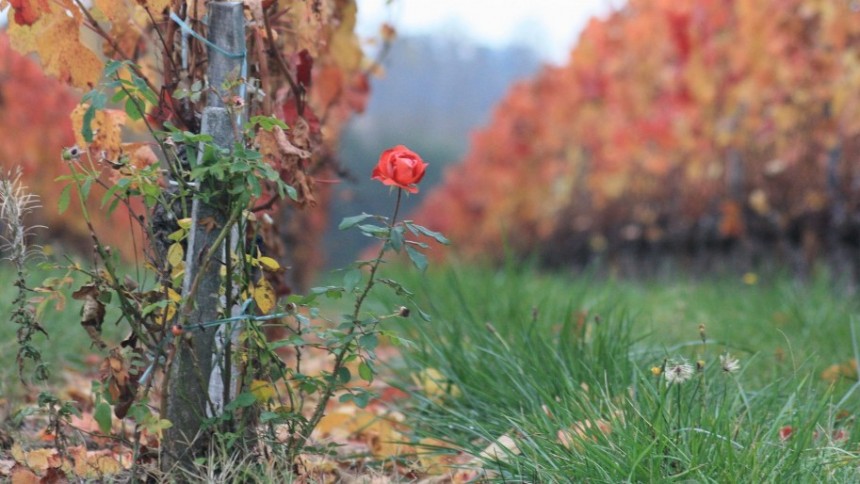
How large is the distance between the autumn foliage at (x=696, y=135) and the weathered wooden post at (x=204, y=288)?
1.36 m

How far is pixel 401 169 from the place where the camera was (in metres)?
1.32

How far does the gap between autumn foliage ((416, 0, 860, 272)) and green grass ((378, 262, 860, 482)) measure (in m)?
0.61

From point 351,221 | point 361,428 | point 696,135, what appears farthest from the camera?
point 696,135

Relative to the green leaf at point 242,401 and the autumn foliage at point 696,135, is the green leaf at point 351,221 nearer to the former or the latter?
the green leaf at point 242,401

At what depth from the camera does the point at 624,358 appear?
1971mm

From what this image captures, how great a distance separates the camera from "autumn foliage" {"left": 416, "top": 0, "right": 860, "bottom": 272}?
4.56 meters

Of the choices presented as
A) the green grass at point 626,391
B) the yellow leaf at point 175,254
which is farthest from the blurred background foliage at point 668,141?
Answer: the green grass at point 626,391

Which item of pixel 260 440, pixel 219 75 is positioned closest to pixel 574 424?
pixel 260 440

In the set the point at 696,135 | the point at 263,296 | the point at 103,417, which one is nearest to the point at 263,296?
the point at 263,296

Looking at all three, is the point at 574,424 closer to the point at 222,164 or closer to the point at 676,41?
the point at 222,164

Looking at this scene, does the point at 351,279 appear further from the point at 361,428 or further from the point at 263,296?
the point at 361,428

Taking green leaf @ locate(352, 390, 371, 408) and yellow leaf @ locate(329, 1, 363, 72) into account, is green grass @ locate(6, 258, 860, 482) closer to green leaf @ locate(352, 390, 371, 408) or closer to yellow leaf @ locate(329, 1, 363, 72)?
green leaf @ locate(352, 390, 371, 408)

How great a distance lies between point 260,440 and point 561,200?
772 centimetres

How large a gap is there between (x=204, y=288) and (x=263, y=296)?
11cm
